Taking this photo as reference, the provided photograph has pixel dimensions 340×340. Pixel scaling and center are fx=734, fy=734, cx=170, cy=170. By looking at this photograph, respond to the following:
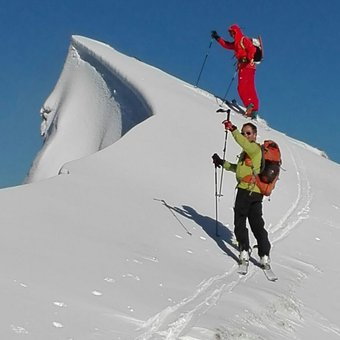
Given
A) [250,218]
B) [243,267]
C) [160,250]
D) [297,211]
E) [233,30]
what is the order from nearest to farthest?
1. [160,250]
2. [243,267]
3. [250,218]
4. [297,211]
5. [233,30]

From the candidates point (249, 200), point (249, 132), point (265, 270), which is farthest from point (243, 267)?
point (249, 132)

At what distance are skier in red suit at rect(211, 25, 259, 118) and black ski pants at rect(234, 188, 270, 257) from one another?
33.9 feet

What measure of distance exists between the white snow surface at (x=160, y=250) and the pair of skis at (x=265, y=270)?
79 mm

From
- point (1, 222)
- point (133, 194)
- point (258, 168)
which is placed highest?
point (258, 168)

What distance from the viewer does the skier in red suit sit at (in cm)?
1767

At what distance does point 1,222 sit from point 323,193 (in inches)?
327

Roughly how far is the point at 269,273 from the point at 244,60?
1079 cm

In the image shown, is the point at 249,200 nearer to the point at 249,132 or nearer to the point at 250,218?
the point at 250,218

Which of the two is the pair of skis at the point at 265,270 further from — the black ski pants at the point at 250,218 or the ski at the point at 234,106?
the ski at the point at 234,106

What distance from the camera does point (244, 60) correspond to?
699 inches

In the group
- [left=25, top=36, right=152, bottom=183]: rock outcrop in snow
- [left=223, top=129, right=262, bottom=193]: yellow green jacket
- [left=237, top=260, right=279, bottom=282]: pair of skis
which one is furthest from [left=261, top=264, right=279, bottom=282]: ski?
[left=25, top=36, right=152, bottom=183]: rock outcrop in snow

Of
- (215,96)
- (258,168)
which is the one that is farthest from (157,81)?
(258,168)

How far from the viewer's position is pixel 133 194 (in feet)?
31.0

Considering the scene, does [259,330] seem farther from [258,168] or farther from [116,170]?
[116,170]
